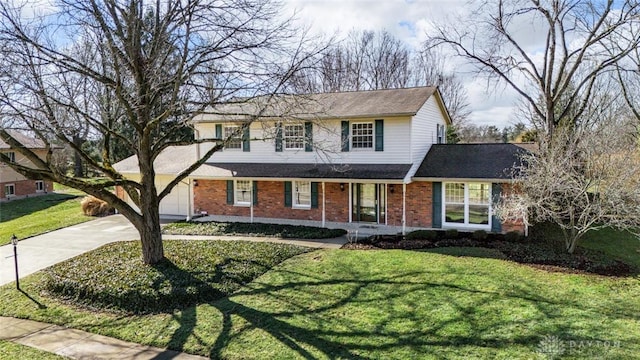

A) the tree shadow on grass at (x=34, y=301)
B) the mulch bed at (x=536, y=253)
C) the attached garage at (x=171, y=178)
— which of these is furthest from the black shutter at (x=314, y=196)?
the tree shadow on grass at (x=34, y=301)

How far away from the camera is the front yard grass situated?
22.3 ft

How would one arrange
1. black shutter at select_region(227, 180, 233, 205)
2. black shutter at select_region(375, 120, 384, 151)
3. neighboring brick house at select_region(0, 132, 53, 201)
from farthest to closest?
neighboring brick house at select_region(0, 132, 53, 201) < black shutter at select_region(227, 180, 233, 205) < black shutter at select_region(375, 120, 384, 151)

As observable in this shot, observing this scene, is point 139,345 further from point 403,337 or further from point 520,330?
point 520,330

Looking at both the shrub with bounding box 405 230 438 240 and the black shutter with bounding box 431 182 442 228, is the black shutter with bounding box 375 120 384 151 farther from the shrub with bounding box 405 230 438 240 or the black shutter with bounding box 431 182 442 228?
the shrub with bounding box 405 230 438 240

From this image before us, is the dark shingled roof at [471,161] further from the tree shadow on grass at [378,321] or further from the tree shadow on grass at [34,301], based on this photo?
the tree shadow on grass at [34,301]

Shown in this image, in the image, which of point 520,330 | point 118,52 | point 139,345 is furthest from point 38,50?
point 520,330

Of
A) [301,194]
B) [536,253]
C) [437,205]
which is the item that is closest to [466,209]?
[437,205]

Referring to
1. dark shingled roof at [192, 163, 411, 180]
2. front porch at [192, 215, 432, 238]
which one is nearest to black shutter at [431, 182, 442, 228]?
front porch at [192, 215, 432, 238]

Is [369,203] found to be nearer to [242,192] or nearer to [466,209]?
[466,209]

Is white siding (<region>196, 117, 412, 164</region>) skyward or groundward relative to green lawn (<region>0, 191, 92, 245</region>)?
skyward

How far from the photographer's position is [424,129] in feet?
60.3

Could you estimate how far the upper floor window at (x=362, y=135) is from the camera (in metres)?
17.2

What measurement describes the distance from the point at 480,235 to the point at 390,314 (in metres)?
7.51

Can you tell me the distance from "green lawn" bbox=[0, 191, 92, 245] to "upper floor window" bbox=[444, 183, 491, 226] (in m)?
17.2
